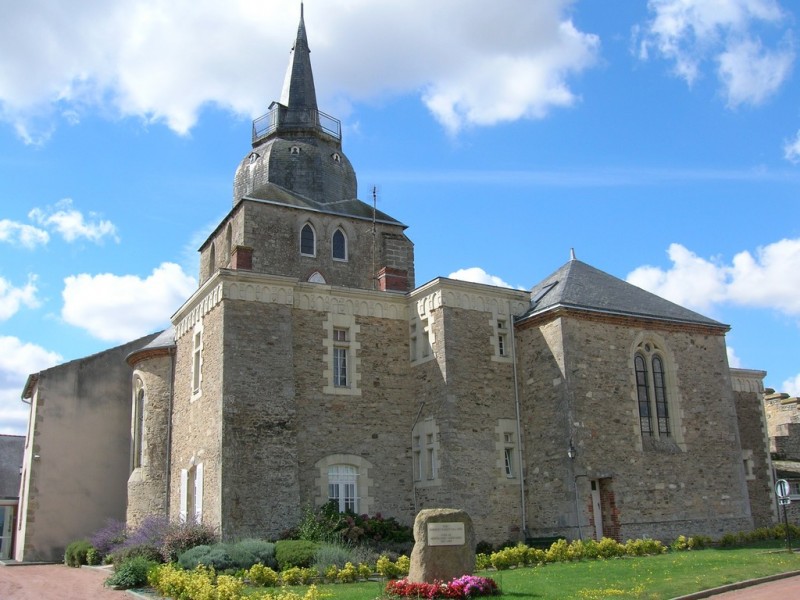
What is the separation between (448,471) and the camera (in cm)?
2116

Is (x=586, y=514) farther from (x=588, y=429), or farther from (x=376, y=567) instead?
(x=376, y=567)

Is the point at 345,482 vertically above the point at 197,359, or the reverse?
the point at 197,359

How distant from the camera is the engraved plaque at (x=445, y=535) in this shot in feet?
42.9

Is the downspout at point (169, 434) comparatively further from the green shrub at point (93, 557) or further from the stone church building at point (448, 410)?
the green shrub at point (93, 557)

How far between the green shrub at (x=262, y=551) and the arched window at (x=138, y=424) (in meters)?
9.17

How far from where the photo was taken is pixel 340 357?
23031mm

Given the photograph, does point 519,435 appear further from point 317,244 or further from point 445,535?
point 317,244

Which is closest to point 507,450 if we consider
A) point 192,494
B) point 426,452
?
point 426,452

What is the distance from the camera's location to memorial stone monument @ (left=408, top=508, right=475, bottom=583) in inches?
511

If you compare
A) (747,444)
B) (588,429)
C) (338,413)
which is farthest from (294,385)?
(747,444)

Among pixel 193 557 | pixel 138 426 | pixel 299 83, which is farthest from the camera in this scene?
pixel 299 83

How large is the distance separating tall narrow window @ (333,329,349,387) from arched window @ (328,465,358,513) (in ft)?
7.82

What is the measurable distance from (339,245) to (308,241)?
4.15 feet

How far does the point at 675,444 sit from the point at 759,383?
292 inches
